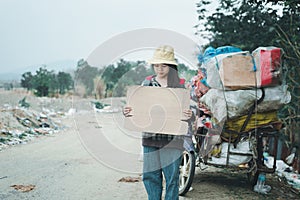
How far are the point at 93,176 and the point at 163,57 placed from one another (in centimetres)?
285

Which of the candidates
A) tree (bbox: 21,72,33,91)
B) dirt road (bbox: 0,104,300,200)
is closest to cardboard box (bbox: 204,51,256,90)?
dirt road (bbox: 0,104,300,200)

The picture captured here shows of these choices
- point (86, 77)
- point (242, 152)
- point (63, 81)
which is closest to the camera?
point (242, 152)

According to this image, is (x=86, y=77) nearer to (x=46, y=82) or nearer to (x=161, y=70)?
(x=161, y=70)

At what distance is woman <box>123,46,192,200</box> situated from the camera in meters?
3.08

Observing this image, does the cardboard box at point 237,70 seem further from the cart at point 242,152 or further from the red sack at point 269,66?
the cart at point 242,152

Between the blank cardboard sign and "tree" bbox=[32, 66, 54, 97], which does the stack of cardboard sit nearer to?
the blank cardboard sign

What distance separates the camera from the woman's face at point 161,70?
316 cm

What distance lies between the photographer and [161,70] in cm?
318

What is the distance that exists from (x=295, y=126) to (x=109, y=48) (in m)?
4.17

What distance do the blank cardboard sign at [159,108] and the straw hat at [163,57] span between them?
0.26 m

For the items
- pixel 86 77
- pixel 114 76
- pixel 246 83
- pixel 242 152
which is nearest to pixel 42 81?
pixel 86 77

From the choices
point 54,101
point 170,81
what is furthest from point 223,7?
point 54,101

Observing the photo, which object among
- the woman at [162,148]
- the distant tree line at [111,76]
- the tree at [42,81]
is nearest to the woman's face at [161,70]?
the woman at [162,148]

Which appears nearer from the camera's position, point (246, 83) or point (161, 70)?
point (161, 70)
